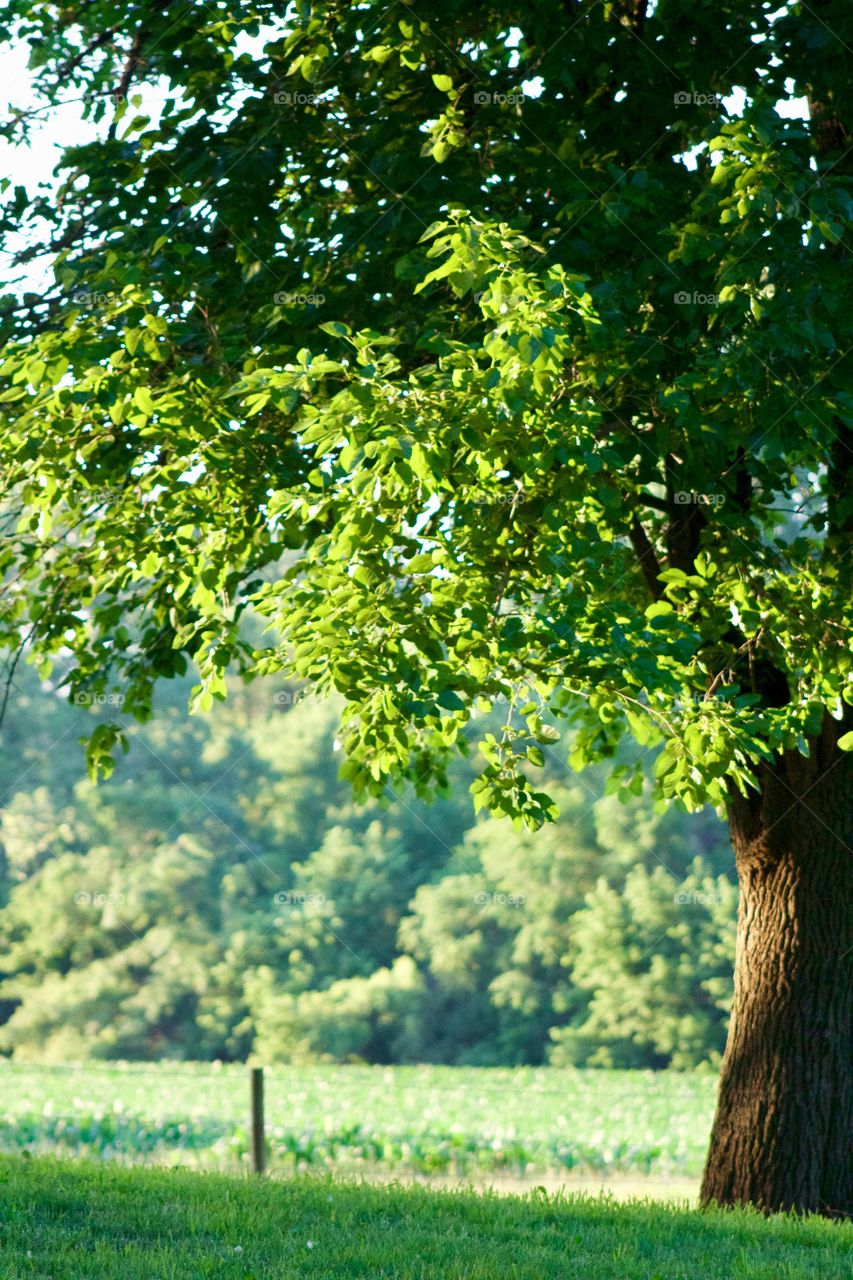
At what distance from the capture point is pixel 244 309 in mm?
7980

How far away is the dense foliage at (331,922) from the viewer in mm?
35812

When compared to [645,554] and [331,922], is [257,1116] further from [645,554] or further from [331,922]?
[331,922]

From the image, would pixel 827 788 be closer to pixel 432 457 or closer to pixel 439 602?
pixel 439 602

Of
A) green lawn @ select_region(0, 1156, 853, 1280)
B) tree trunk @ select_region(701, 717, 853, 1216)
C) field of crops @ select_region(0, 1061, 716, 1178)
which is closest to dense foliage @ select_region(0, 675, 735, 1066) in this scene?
field of crops @ select_region(0, 1061, 716, 1178)

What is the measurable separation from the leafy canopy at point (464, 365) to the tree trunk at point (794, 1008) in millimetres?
510

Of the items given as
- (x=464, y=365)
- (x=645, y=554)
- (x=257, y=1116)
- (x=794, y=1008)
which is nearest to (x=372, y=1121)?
(x=257, y=1116)

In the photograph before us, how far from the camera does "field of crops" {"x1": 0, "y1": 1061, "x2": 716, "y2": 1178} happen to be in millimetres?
18188

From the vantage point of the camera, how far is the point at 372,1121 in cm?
2206

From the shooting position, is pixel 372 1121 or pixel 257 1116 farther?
pixel 372 1121

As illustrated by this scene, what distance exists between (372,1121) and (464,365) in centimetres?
1805

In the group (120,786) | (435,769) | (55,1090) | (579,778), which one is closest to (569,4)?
(435,769)

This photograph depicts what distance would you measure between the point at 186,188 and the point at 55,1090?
20.7 meters

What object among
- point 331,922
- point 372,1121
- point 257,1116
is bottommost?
point 372,1121

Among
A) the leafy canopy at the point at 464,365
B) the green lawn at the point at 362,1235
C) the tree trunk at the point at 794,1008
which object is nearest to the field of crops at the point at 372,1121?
the tree trunk at the point at 794,1008
